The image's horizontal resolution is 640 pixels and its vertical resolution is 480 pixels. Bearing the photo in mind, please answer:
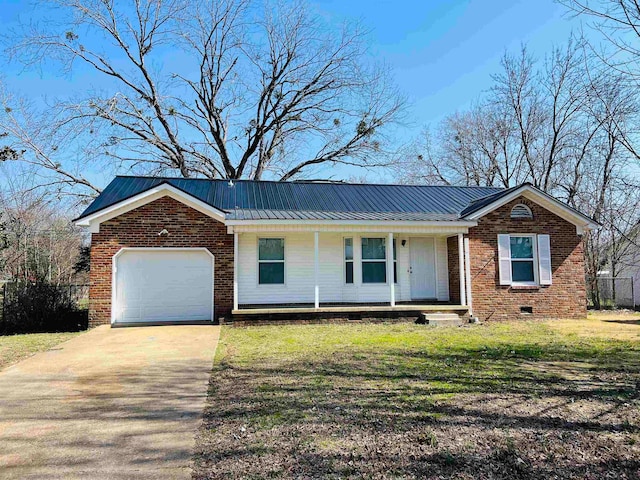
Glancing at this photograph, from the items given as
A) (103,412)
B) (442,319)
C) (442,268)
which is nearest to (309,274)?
(442,319)

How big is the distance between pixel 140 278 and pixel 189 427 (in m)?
8.53

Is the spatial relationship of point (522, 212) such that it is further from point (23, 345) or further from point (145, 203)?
point (23, 345)

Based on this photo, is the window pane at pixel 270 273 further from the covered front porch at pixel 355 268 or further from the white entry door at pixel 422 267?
the white entry door at pixel 422 267

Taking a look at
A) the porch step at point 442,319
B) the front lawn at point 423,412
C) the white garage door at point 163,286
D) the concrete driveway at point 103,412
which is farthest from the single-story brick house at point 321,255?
the front lawn at point 423,412

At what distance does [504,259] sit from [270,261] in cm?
724

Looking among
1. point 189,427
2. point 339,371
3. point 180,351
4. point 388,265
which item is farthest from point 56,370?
point 388,265

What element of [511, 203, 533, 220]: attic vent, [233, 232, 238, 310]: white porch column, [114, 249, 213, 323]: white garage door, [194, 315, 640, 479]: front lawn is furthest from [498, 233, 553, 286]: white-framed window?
[114, 249, 213, 323]: white garage door

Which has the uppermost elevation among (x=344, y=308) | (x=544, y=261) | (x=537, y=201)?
(x=537, y=201)

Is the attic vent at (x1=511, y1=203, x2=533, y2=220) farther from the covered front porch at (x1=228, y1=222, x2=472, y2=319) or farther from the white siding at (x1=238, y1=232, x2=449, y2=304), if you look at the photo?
the white siding at (x1=238, y1=232, x2=449, y2=304)

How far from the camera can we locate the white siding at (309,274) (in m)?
12.8

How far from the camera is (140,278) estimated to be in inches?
462

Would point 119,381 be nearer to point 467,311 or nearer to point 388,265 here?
point 388,265

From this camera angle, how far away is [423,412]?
14.4 feet

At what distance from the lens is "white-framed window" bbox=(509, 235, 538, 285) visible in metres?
13.3
